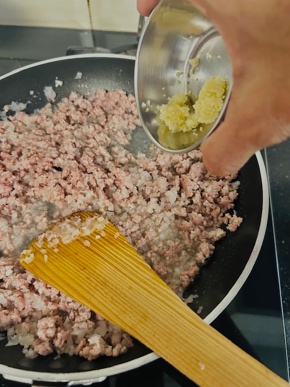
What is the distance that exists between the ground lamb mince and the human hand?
1.41ft

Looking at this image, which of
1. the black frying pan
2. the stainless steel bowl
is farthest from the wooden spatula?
the stainless steel bowl

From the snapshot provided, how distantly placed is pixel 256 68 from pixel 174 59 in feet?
1.52

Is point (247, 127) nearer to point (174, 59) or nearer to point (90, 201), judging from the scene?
point (174, 59)

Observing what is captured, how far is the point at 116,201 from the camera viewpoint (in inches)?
47.3

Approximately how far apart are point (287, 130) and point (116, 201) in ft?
2.01

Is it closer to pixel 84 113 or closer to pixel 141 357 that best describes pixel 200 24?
pixel 84 113

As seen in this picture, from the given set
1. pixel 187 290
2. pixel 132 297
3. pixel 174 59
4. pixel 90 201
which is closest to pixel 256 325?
pixel 187 290

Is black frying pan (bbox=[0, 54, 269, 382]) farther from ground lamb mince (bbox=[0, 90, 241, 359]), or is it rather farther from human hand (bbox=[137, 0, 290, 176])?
human hand (bbox=[137, 0, 290, 176])

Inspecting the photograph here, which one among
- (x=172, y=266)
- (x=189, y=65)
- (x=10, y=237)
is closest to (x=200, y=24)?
(x=189, y=65)

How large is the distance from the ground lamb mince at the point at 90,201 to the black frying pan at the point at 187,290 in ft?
0.09

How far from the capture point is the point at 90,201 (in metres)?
1.19

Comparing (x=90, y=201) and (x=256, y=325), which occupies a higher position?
(x=90, y=201)

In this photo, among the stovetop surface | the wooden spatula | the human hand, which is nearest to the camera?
the human hand

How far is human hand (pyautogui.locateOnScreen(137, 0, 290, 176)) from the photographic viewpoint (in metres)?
0.64
